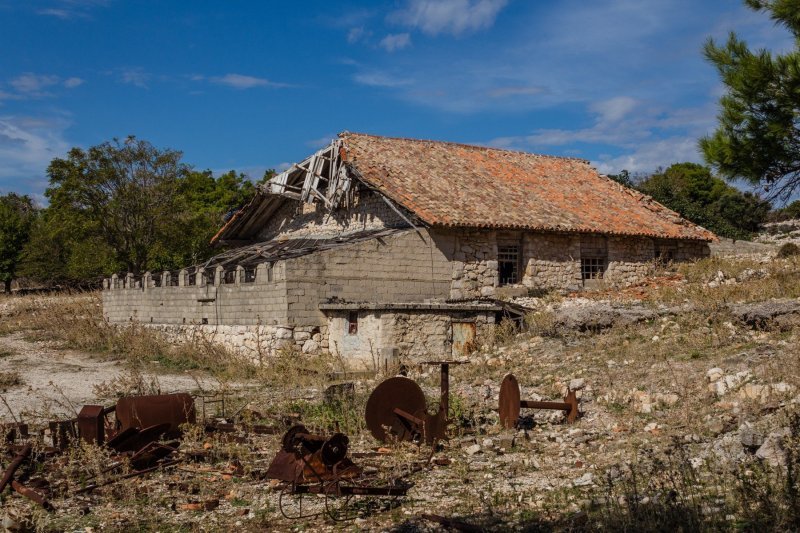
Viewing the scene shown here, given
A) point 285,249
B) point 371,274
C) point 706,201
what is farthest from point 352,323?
point 706,201

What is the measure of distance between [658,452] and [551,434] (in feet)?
5.68

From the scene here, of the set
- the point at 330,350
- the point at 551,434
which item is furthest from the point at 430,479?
the point at 330,350

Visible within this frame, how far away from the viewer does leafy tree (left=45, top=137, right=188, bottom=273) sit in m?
29.6

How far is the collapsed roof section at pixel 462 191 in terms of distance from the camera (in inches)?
805

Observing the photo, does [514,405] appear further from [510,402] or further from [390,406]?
[390,406]

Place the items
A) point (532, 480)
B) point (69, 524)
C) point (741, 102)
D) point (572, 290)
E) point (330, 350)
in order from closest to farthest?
point (69, 524)
point (532, 480)
point (741, 102)
point (330, 350)
point (572, 290)

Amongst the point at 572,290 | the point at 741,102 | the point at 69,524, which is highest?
the point at 741,102

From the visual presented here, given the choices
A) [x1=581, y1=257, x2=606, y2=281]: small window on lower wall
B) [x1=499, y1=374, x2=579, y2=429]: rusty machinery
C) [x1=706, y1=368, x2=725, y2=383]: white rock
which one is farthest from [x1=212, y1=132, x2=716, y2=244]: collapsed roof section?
[x1=706, y1=368, x2=725, y2=383]: white rock

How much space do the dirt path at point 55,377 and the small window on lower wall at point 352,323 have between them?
3370mm

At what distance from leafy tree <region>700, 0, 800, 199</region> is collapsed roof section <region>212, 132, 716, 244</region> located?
18.8 feet

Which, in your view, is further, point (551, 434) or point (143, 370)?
point (143, 370)

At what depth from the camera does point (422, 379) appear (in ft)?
44.5

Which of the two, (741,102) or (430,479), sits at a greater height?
(741,102)

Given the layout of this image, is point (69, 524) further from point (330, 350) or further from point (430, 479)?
point (330, 350)
